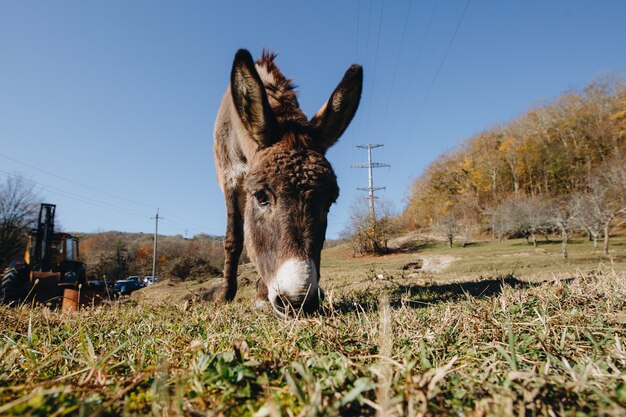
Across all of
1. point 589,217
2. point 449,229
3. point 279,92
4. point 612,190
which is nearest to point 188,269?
point 279,92

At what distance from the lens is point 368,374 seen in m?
0.94

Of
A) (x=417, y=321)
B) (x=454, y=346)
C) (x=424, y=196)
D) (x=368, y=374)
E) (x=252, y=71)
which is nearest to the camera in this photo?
(x=368, y=374)

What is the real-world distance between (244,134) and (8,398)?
3.96 metres

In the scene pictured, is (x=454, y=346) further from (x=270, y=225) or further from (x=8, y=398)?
(x=270, y=225)

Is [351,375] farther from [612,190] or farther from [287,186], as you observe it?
[612,190]

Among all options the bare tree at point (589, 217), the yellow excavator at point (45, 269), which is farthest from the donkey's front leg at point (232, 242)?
the bare tree at point (589, 217)

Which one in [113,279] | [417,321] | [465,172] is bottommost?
[113,279]

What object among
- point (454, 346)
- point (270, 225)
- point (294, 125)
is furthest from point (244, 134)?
point (454, 346)

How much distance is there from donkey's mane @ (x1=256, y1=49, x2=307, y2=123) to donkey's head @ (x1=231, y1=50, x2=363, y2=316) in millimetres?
42

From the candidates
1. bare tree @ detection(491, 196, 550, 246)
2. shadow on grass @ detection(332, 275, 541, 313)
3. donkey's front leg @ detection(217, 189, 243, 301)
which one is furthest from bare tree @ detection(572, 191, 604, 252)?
donkey's front leg @ detection(217, 189, 243, 301)

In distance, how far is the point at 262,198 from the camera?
338 centimetres

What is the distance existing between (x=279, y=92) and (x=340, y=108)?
1.32 meters

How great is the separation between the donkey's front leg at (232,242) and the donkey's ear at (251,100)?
1908 mm

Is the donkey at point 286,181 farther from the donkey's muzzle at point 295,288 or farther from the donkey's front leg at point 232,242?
the donkey's front leg at point 232,242
